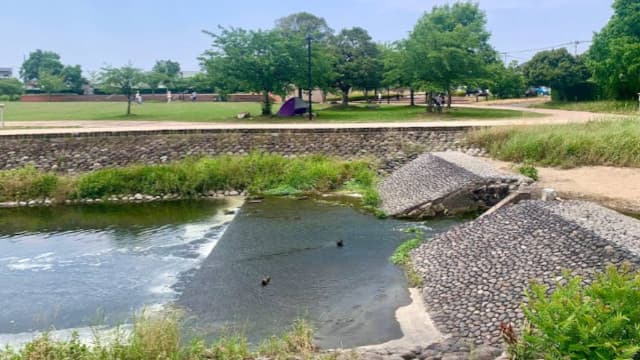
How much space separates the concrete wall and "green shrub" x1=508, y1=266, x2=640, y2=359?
1723cm

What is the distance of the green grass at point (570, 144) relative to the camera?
66.4 ft

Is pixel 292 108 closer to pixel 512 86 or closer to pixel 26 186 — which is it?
pixel 26 186

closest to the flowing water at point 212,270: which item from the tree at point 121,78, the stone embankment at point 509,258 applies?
the stone embankment at point 509,258

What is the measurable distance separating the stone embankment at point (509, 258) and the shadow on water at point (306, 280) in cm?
82

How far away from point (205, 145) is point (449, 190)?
446 inches

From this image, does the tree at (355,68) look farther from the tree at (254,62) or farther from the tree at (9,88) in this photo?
the tree at (9,88)

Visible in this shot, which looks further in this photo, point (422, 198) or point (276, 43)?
point (276, 43)

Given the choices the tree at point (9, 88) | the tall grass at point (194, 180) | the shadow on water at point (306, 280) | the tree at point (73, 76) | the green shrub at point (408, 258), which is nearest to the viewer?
the shadow on water at point (306, 280)

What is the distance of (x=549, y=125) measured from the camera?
23344mm

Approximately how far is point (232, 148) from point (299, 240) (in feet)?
35.5

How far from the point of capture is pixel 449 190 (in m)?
16.7

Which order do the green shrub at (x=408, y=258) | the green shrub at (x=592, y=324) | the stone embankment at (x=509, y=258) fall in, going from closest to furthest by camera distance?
the green shrub at (x=592, y=324), the stone embankment at (x=509, y=258), the green shrub at (x=408, y=258)

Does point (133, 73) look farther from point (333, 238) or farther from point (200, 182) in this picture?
point (333, 238)

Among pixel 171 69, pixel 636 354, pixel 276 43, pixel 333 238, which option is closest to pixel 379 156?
pixel 333 238
